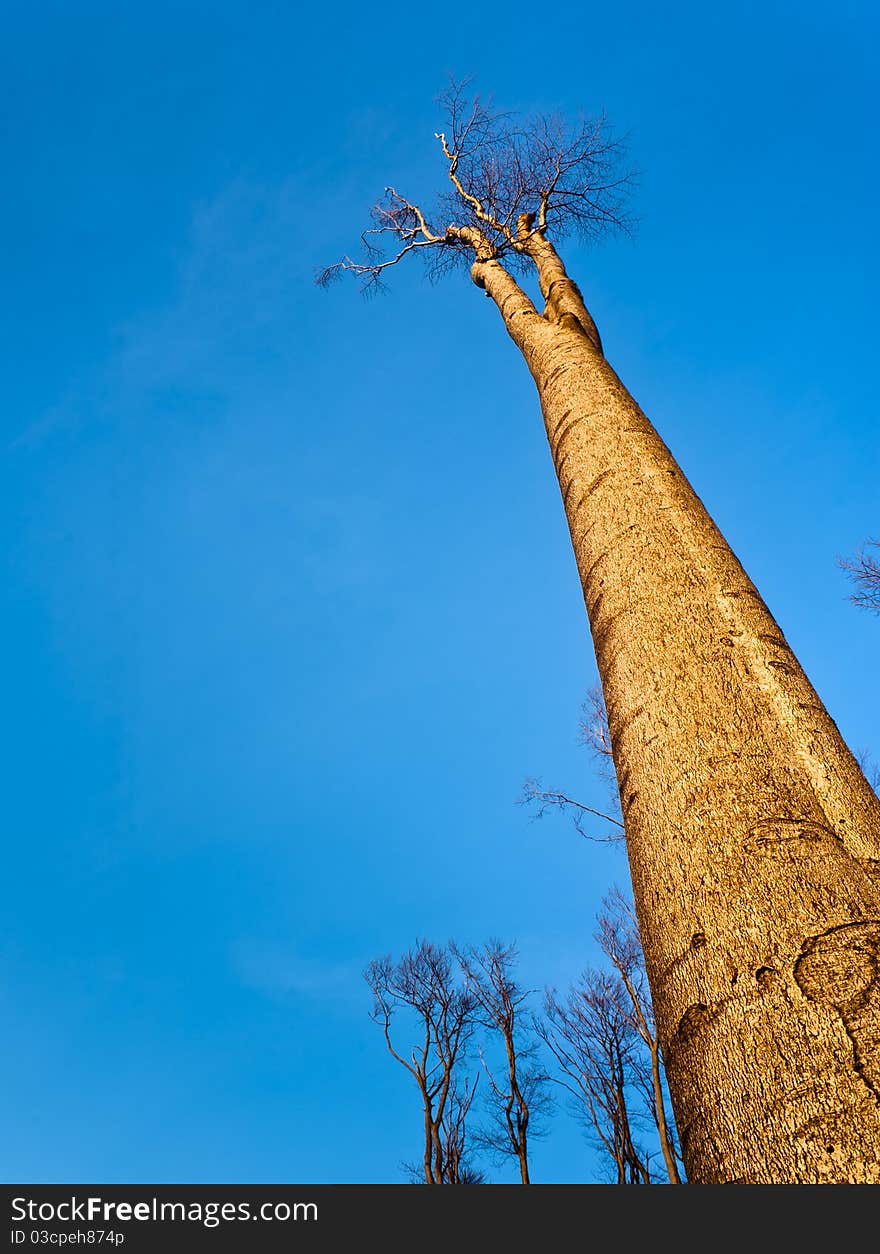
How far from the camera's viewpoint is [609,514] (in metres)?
2.02

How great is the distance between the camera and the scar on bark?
0.95 metres

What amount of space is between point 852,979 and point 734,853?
0.77 ft

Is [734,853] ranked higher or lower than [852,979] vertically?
higher

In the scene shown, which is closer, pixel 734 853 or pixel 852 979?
pixel 852 979

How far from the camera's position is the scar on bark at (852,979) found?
0.95 metres

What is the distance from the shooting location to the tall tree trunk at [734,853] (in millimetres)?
945

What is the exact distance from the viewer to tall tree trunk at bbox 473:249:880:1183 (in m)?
0.95

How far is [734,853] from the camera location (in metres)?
1.20
